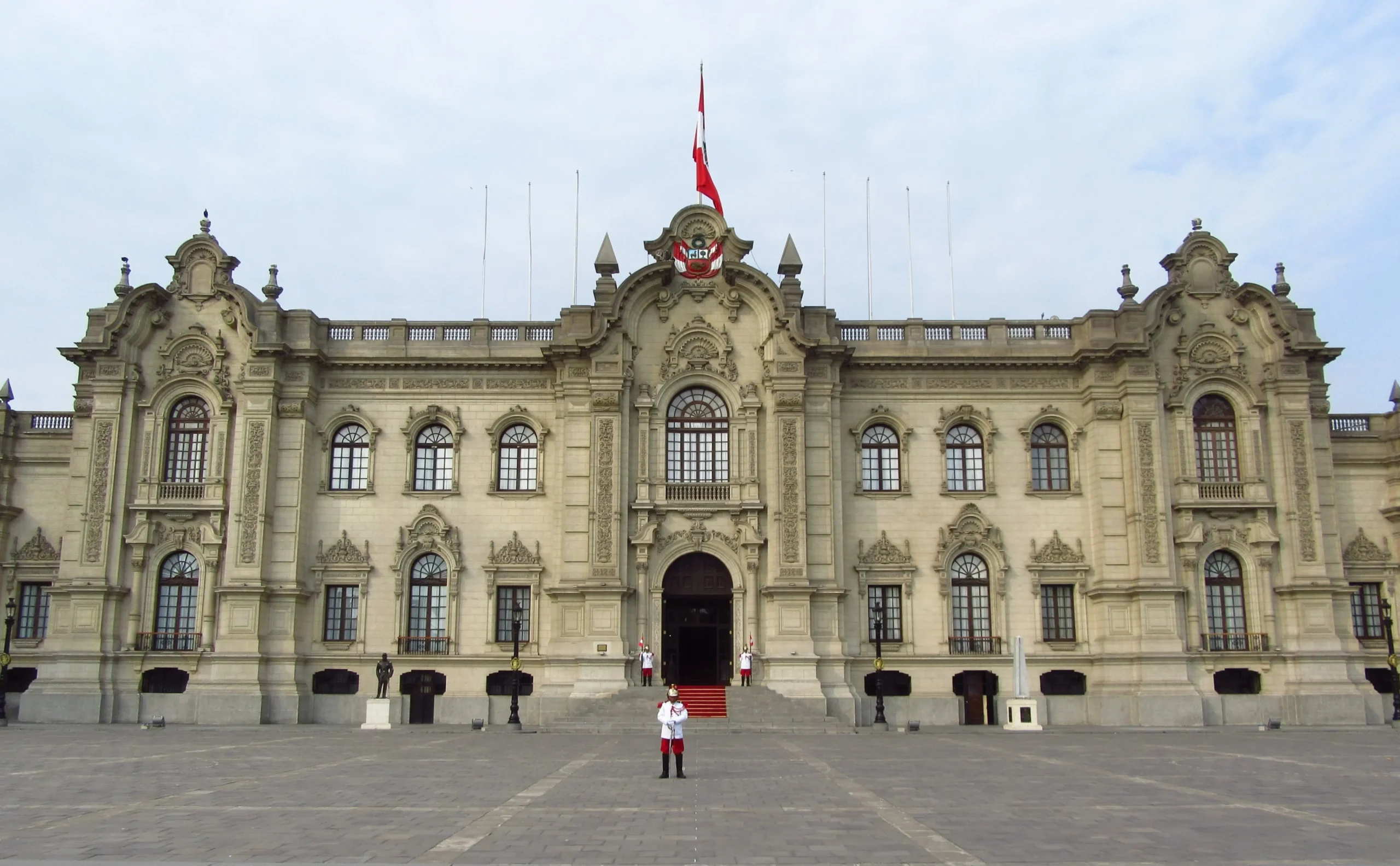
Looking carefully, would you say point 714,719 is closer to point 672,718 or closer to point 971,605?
point 971,605

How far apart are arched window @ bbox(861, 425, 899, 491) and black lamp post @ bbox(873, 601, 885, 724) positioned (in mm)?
4075

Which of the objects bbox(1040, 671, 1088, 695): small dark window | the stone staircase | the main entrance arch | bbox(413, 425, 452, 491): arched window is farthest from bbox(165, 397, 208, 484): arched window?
bbox(1040, 671, 1088, 695): small dark window

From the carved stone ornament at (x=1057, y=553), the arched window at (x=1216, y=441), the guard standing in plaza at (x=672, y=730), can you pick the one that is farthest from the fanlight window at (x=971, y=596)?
the guard standing in plaza at (x=672, y=730)

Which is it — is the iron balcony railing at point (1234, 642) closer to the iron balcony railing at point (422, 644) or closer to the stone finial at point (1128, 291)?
the stone finial at point (1128, 291)

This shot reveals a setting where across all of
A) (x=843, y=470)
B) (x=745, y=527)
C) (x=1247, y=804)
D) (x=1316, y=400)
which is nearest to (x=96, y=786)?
(x=1247, y=804)

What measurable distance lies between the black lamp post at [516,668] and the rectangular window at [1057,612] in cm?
1709

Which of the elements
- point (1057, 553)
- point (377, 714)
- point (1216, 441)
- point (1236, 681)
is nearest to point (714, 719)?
point (377, 714)

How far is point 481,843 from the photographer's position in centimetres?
1357

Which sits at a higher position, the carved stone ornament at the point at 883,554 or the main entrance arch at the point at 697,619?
the carved stone ornament at the point at 883,554

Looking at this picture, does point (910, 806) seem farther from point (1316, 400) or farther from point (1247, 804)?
point (1316, 400)

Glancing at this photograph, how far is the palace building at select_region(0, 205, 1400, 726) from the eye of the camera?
39.0 m

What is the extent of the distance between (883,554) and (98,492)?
85.0ft

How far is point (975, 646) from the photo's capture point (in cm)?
4019

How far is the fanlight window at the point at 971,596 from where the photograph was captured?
40375 millimetres
